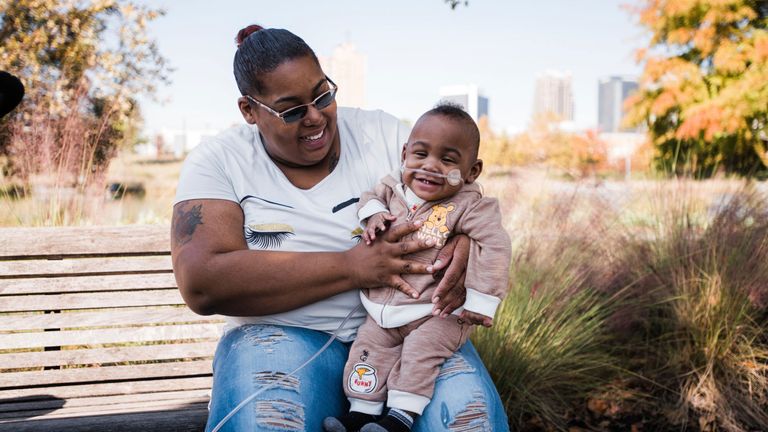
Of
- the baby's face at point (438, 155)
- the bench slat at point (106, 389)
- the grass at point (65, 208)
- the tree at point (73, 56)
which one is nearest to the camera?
the baby's face at point (438, 155)

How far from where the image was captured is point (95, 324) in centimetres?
324

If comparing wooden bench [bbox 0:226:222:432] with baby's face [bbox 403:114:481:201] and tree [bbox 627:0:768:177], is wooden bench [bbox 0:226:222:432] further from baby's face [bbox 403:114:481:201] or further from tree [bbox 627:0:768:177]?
tree [bbox 627:0:768:177]

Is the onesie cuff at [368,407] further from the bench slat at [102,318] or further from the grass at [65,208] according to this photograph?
the grass at [65,208]

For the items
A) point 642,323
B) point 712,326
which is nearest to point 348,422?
point 712,326

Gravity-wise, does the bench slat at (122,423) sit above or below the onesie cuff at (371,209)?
below

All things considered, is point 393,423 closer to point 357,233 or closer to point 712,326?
point 357,233

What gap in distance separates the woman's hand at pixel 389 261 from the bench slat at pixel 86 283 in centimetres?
155

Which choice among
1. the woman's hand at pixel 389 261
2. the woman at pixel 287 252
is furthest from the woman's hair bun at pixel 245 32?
the woman's hand at pixel 389 261

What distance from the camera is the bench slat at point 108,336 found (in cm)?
316

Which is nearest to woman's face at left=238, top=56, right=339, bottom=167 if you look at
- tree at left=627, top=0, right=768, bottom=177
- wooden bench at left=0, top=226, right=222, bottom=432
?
wooden bench at left=0, top=226, right=222, bottom=432

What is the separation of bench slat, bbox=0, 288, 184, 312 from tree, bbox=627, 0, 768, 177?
1065cm

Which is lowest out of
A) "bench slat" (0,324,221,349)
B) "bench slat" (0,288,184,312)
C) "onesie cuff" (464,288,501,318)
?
"bench slat" (0,324,221,349)

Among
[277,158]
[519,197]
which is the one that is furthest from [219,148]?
[519,197]

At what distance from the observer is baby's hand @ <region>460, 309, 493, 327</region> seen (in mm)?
1992
